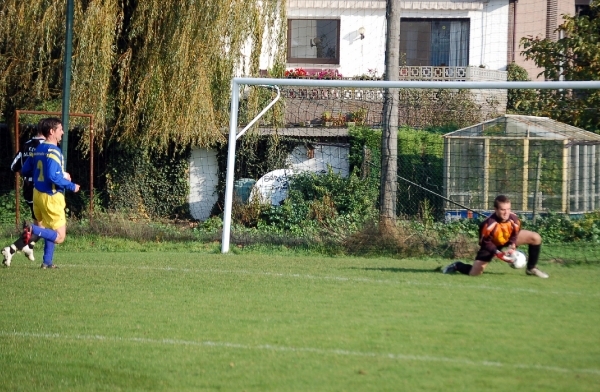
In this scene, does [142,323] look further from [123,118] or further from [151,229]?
[123,118]

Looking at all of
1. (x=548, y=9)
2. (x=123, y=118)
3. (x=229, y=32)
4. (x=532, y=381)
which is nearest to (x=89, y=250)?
(x=123, y=118)

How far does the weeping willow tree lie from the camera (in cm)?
1841

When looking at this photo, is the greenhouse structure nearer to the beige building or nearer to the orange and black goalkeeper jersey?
the orange and black goalkeeper jersey

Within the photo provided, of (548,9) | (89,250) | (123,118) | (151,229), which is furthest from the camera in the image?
(548,9)

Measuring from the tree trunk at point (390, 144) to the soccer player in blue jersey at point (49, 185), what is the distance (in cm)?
528

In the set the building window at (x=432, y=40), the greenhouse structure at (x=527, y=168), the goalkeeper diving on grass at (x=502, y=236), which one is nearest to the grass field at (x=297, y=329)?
the goalkeeper diving on grass at (x=502, y=236)

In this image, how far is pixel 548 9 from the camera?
31.5 m

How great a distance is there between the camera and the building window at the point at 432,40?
3053 cm

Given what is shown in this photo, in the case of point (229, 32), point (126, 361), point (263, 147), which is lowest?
point (126, 361)

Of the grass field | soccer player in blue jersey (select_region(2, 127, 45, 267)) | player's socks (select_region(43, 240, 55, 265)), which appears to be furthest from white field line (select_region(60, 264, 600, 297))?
soccer player in blue jersey (select_region(2, 127, 45, 267))

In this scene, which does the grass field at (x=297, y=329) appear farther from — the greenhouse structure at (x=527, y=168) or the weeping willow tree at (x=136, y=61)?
the weeping willow tree at (x=136, y=61)

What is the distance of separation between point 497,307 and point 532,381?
2559 mm

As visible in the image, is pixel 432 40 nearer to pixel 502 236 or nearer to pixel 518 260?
pixel 502 236

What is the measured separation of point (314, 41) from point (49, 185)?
21.1m
